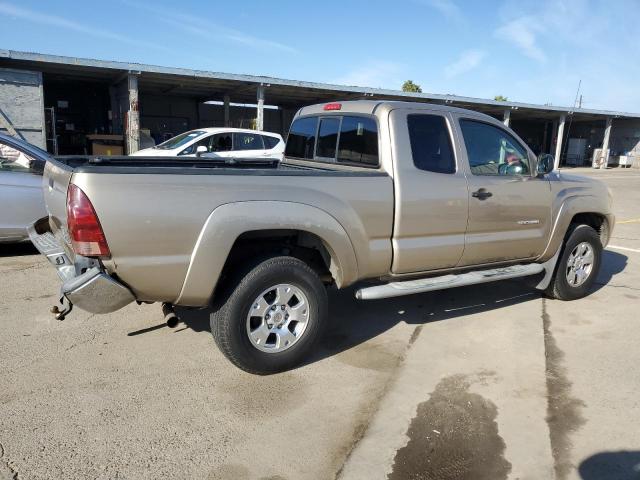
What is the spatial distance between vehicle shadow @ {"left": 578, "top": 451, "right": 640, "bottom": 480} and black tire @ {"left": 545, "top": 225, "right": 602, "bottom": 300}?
2726 millimetres

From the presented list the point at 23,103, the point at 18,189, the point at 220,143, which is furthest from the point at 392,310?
the point at 23,103

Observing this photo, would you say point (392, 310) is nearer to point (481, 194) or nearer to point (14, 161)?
point (481, 194)

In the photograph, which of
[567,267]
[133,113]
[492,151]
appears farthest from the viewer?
[133,113]

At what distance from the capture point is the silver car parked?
241 inches

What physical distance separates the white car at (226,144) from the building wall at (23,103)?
4900 mm

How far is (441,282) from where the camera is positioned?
423 centimetres

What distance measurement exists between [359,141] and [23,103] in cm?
1437

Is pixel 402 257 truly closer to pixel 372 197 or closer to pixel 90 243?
pixel 372 197

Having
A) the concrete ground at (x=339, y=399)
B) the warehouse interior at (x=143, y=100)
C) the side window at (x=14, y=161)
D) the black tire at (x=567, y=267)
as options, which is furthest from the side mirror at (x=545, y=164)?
the warehouse interior at (x=143, y=100)

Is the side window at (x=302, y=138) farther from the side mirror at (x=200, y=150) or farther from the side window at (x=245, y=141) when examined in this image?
the side window at (x=245, y=141)

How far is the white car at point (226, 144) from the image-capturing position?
11.9m

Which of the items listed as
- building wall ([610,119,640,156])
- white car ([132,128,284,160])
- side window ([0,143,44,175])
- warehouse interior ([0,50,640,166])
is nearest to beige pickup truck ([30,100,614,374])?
side window ([0,143,44,175])

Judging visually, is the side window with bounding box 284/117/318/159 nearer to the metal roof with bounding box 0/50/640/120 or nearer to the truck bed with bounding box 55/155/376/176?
the truck bed with bounding box 55/155/376/176

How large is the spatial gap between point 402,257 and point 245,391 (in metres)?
1.59
